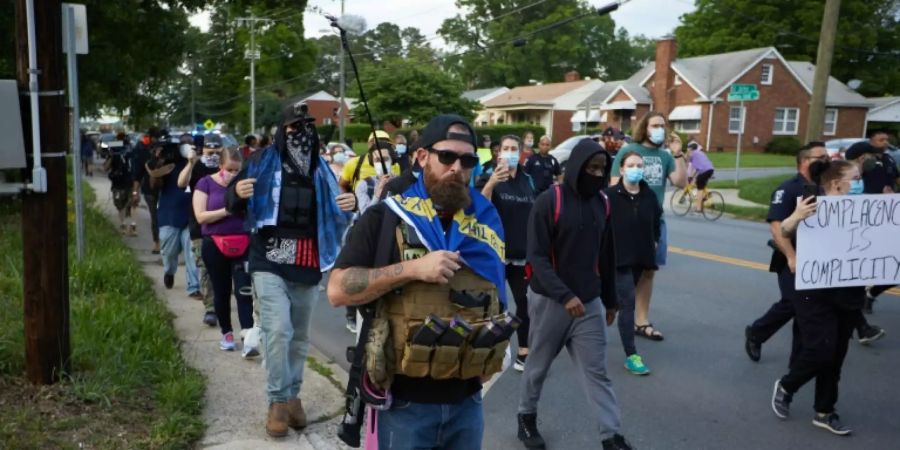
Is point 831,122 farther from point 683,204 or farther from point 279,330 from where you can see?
point 279,330

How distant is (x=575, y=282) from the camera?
458 cm

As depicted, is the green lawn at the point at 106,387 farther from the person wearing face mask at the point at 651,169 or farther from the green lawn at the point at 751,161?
the green lawn at the point at 751,161

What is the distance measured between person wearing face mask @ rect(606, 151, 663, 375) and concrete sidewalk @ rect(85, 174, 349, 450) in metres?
2.37

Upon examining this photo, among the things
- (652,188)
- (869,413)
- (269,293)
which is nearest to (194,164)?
(269,293)

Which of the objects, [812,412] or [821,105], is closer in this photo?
[812,412]

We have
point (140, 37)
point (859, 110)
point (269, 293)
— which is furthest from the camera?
point (859, 110)

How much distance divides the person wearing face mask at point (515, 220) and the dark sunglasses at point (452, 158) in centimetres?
333

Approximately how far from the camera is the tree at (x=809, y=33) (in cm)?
5550

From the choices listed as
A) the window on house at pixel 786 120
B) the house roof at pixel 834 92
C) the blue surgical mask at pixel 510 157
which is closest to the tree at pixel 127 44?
the blue surgical mask at pixel 510 157

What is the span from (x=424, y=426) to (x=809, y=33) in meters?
61.3

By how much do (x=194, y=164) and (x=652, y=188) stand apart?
4581 millimetres

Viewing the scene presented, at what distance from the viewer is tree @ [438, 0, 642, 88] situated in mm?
79750

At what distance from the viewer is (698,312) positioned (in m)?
8.05

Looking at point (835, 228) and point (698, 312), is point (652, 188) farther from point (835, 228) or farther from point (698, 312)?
point (835, 228)
